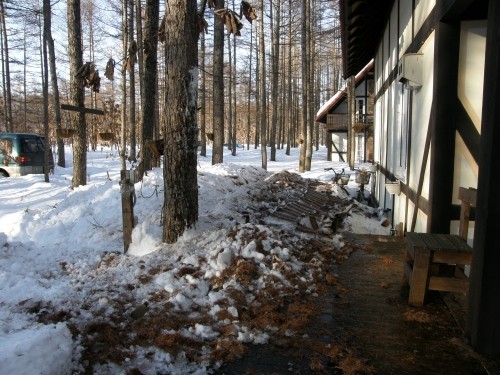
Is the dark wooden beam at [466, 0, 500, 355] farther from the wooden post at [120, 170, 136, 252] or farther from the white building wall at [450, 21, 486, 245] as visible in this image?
the wooden post at [120, 170, 136, 252]

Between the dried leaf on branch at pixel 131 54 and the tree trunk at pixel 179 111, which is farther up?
the dried leaf on branch at pixel 131 54

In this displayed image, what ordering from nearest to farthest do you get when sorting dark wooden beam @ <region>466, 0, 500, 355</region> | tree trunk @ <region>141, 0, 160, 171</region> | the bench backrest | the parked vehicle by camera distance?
dark wooden beam @ <region>466, 0, 500, 355</region>
the bench backrest
tree trunk @ <region>141, 0, 160, 171</region>
the parked vehicle

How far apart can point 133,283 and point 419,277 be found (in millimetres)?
2850

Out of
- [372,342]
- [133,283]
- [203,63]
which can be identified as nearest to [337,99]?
[203,63]

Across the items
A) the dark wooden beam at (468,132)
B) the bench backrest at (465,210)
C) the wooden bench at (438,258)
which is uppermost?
the dark wooden beam at (468,132)

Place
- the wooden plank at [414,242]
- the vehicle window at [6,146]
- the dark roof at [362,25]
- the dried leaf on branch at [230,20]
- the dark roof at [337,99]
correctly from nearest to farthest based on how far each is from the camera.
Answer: the wooden plank at [414,242] < the dried leaf on branch at [230,20] < the dark roof at [362,25] < the vehicle window at [6,146] < the dark roof at [337,99]

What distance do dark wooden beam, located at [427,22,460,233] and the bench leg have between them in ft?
3.16

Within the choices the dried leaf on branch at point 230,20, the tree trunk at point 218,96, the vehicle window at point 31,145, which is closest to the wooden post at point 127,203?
the dried leaf on branch at point 230,20

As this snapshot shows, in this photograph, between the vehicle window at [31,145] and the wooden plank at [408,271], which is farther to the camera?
the vehicle window at [31,145]

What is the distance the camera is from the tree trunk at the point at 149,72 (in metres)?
9.92

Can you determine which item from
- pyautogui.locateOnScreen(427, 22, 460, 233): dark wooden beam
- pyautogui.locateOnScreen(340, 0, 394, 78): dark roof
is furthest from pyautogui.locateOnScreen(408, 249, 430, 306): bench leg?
pyautogui.locateOnScreen(340, 0, 394, 78): dark roof

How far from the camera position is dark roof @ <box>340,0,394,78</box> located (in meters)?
7.51

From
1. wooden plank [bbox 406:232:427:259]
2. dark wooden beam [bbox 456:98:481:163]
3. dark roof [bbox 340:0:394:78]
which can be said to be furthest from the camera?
dark roof [bbox 340:0:394:78]

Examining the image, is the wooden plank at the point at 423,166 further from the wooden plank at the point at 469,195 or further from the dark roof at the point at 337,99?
the dark roof at the point at 337,99
